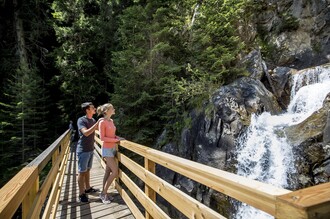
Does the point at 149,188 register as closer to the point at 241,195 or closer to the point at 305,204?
the point at 241,195

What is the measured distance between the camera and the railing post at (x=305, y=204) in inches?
33.0

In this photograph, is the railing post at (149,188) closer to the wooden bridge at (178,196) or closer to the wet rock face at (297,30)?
the wooden bridge at (178,196)

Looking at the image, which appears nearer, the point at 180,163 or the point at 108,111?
the point at 180,163

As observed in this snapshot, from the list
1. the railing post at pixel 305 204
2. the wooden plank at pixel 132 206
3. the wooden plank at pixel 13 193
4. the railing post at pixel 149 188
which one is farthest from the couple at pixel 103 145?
the railing post at pixel 305 204

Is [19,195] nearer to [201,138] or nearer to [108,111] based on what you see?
[108,111]

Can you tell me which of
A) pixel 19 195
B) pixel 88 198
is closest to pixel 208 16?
pixel 88 198

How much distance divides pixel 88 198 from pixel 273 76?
1206cm

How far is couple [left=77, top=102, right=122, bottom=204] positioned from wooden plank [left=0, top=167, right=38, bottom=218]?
235 centimetres

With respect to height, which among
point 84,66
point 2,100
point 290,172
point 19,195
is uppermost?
point 84,66

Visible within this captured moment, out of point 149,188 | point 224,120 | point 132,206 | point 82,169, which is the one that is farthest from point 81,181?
point 224,120

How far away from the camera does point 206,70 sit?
10734 mm

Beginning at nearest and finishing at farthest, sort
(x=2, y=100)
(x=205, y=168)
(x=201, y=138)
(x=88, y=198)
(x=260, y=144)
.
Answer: (x=205, y=168) < (x=88, y=198) < (x=260, y=144) < (x=201, y=138) < (x=2, y=100)

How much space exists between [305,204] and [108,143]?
3.71m

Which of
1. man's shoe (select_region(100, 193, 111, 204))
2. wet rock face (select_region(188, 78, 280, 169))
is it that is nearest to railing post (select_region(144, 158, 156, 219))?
man's shoe (select_region(100, 193, 111, 204))
